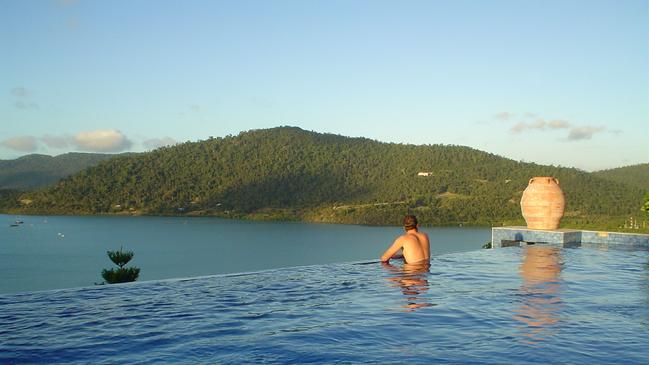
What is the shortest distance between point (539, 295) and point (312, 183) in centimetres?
8988

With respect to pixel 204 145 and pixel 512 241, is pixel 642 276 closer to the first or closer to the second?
pixel 512 241

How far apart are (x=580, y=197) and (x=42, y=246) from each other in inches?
2426

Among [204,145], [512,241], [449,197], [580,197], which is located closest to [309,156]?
[204,145]

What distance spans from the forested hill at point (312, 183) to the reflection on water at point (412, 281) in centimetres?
6664

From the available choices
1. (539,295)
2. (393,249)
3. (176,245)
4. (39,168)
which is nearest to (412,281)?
(393,249)

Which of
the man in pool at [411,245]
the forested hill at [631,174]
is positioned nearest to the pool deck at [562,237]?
the man in pool at [411,245]

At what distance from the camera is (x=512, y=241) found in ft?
34.9

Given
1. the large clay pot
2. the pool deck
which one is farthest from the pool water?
the large clay pot

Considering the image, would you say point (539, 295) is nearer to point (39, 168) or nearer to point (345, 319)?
point (345, 319)

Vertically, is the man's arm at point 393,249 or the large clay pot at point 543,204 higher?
the large clay pot at point 543,204

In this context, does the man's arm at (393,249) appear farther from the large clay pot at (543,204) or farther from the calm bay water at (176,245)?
the calm bay water at (176,245)

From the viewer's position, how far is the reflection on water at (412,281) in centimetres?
Result: 504

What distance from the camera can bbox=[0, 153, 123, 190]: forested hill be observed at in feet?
394

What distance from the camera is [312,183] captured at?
95188 mm
